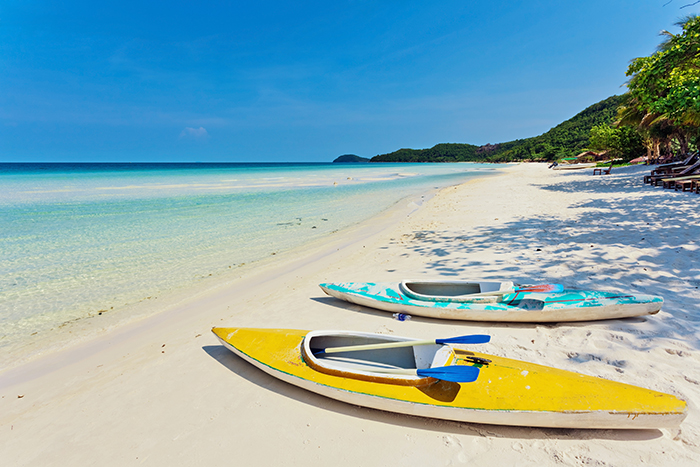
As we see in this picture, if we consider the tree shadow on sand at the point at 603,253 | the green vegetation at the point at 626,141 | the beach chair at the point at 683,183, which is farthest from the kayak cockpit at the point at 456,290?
the green vegetation at the point at 626,141

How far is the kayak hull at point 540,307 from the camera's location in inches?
148

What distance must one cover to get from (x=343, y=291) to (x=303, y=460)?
2708 mm

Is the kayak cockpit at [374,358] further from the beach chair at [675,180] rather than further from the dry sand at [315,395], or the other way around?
the beach chair at [675,180]

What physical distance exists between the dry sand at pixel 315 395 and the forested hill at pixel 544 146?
2421 inches

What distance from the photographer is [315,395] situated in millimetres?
3121

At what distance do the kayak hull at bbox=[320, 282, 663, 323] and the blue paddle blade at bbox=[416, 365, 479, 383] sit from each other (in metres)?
1.60

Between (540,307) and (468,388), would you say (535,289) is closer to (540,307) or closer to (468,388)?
(540,307)

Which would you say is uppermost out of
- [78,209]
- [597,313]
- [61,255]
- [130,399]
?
[78,209]

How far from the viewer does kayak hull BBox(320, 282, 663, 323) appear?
3754mm

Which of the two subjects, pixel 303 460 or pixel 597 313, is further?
pixel 597 313

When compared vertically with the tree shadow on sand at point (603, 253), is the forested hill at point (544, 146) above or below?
above

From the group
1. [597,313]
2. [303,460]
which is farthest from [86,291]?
[597,313]

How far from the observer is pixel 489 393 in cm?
252

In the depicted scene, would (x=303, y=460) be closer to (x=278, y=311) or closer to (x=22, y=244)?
(x=278, y=311)
